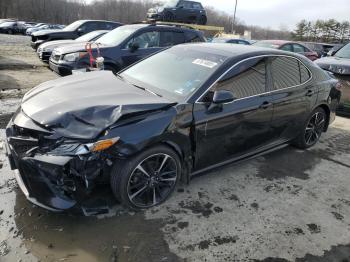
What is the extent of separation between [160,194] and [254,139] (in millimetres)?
1483

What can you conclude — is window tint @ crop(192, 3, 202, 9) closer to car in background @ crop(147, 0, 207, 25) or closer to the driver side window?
car in background @ crop(147, 0, 207, 25)

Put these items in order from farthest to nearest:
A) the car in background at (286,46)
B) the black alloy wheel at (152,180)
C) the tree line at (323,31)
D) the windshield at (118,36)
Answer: the tree line at (323,31) < the car in background at (286,46) < the windshield at (118,36) < the black alloy wheel at (152,180)

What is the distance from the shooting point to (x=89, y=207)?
9.26 feet

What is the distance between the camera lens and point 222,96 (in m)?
3.37

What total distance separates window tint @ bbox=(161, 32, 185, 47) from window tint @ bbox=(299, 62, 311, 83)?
437 cm

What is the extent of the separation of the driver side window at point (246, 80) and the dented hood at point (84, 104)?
811mm

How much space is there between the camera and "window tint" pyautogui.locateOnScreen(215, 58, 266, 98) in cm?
363

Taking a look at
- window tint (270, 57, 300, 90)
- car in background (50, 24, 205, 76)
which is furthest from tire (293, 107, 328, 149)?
car in background (50, 24, 205, 76)

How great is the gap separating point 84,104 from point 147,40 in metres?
5.23

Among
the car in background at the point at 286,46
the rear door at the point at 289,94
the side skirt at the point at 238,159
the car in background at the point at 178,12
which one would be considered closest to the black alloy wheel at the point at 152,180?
the side skirt at the point at 238,159

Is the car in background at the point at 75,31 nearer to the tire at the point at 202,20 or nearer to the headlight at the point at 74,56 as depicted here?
the headlight at the point at 74,56

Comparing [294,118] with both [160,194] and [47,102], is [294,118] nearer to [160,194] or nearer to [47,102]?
[160,194]

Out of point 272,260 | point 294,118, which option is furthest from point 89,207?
point 294,118

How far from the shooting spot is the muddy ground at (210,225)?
2688 mm
